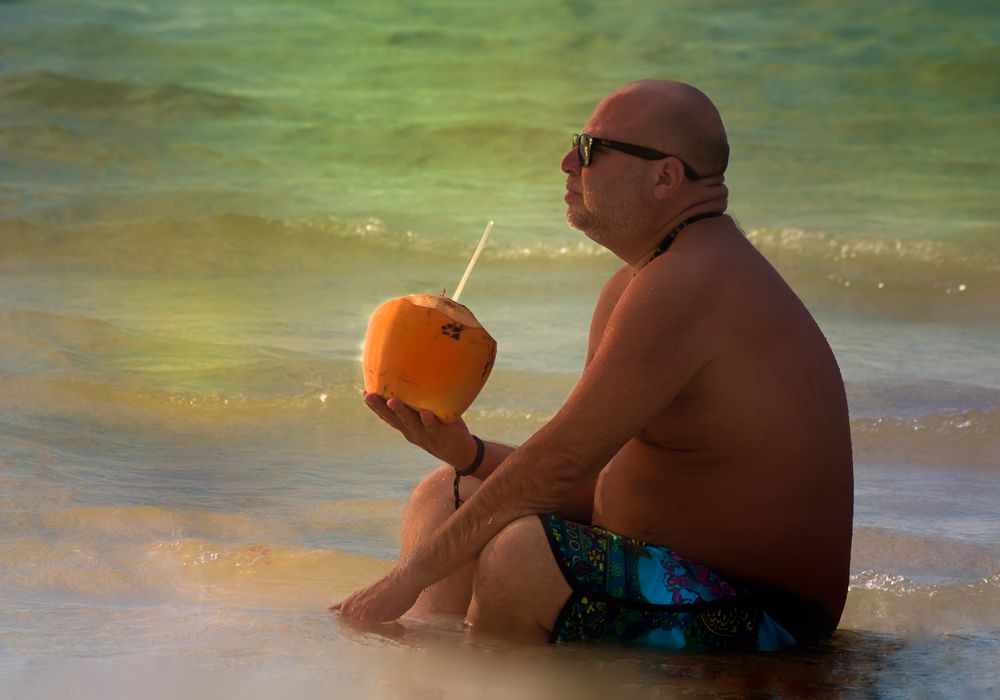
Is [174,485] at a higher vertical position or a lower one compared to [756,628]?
lower

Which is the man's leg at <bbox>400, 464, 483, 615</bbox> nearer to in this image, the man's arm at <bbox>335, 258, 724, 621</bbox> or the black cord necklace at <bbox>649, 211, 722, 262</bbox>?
the man's arm at <bbox>335, 258, 724, 621</bbox>

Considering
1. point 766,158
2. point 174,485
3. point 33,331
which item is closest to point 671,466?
point 174,485

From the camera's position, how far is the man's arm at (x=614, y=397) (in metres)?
2.87

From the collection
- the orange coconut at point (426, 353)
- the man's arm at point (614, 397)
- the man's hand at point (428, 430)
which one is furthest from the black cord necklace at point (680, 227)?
the man's hand at point (428, 430)

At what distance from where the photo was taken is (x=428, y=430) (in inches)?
126

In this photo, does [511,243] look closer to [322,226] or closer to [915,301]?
[322,226]

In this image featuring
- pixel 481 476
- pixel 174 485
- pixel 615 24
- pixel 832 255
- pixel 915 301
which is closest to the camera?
pixel 481 476

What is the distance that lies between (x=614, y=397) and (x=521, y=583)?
40cm

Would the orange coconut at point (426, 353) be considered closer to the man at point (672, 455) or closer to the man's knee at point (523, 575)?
the man at point (672, 455)

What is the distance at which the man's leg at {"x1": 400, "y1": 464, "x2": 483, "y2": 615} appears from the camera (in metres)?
3.36

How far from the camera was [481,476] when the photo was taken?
3.44 m

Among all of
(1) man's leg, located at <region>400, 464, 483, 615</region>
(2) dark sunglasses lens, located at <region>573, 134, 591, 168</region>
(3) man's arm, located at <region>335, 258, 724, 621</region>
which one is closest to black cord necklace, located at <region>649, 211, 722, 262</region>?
(3) man's arm, located at <region>335, 258, 724, 621</region>

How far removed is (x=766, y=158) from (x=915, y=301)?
5.57m

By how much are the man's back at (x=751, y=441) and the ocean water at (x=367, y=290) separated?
0.72 ft
